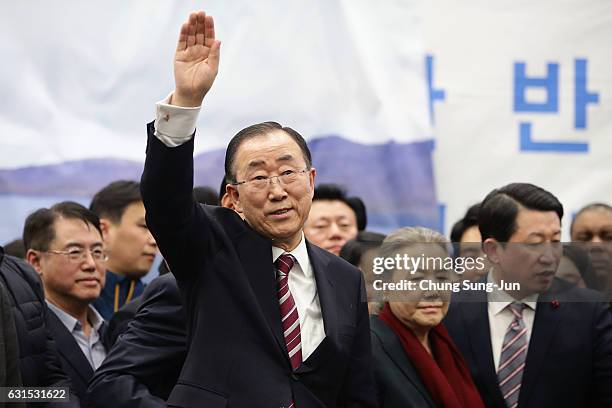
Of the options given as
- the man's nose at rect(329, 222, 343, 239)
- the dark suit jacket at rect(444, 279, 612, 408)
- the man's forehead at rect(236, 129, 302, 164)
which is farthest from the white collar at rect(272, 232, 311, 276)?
the man's nose at rect(329, 222, 343, 239)

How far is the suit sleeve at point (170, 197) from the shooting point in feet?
8.34

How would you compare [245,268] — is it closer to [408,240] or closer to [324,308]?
[324,308]

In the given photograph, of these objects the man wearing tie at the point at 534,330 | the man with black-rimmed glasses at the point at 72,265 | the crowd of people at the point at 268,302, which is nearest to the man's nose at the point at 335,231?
the crowd of people at the point at 268,302

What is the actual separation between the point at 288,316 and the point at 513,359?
1.19 metres

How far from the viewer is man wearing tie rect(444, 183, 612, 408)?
11.9 feet

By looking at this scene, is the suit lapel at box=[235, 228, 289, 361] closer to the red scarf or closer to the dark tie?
the dark tie

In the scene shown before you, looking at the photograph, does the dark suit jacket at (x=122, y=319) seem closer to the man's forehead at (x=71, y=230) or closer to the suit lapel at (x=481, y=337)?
the man's forehead at (x=71, y=230)

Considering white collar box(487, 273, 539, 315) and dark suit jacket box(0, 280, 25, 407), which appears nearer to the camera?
dark suit jacket box(0, 280, 25, 407)

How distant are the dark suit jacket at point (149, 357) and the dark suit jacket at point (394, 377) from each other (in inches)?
27.7

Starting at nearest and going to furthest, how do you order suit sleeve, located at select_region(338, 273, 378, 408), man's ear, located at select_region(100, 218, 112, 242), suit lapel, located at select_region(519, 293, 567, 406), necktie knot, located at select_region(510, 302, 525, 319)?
Answer: suit sleeve, located at select_region(338, 273, 378, 408), suit lapel, located at select_region(519, 293, 567, 406), necktie knot, located at select_region(510, 302, 525, 319), man's ear, located at select_region(100, 218, 112, 242)

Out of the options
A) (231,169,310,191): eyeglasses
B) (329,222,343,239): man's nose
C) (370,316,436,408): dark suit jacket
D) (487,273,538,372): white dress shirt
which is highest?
(231,169,310,191): eyeglasses

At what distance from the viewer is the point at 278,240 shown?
2.86 metres

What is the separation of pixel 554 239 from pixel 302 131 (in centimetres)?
257

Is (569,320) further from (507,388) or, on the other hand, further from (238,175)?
(238,175)
